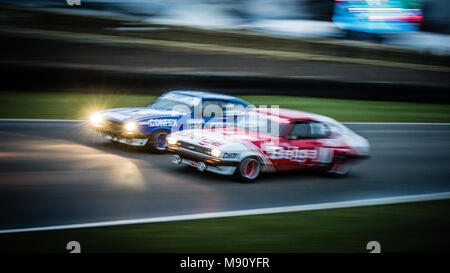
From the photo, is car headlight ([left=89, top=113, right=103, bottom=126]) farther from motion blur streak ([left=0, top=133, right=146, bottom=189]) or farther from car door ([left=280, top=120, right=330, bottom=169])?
car door ([left=280, top=120, right=330, bottom=169])

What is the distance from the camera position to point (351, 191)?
7926mm

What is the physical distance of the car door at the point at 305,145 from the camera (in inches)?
319

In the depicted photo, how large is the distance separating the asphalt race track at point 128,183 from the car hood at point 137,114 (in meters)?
0.70

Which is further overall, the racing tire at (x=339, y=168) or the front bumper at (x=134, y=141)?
the front bumper at (x=134, y=141)

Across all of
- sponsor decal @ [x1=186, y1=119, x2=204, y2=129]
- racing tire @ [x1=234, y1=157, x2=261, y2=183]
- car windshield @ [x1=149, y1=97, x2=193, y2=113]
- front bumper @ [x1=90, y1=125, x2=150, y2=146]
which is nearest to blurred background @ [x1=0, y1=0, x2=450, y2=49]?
car windshield @ [x1=149, y1=97, x2=193, y2=113]

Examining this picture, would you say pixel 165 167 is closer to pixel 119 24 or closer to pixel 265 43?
pixel 119 24

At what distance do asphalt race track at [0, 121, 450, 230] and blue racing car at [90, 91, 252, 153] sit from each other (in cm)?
37

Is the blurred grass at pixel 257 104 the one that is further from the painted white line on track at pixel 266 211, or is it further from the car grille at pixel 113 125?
the painted white line on track at pixel 266 211

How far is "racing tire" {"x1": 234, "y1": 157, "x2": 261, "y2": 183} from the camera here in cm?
773

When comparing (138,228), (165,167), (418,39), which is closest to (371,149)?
(165,167)

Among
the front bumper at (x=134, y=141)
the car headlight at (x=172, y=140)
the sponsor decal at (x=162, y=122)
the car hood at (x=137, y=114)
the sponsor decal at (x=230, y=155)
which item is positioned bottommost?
the sponsor decal at (x=230, y=155)

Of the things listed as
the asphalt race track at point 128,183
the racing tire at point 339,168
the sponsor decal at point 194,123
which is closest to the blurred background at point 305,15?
the asphalt race track at point 128,183

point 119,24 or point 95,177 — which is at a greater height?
point 119,24

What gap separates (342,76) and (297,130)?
44.1 feet
